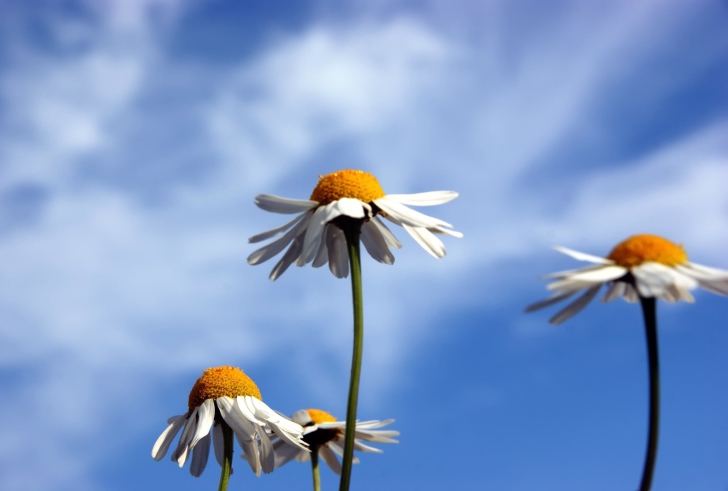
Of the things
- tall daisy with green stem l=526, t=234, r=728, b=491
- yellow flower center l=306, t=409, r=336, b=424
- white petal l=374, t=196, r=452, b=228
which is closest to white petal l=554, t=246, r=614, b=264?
tall daisy with green stem l=526, t=234, r=728, b=491

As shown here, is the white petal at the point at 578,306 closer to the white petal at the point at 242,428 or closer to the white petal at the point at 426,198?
the white petal at the point at 426,198

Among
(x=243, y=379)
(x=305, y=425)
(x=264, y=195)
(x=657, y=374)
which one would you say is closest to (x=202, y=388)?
(x=243, y=379)

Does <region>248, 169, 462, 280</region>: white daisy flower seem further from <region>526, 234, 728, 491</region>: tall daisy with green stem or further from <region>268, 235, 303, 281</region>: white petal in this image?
<region>526, 234, 728, 491</region>: tall daisy with green stem

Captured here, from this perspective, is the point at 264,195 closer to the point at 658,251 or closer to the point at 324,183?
the point at 324,183

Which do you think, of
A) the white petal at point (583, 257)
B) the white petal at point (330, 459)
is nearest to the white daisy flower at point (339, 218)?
the white petal at point (583, 257)

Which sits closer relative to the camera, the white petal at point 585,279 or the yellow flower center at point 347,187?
the white petal at point 585,279

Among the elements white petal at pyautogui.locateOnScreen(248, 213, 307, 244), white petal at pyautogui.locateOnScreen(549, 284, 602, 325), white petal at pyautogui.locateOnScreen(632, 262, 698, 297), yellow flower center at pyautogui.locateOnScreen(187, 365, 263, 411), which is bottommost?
white petal at pyautogui.locateOnScreen(632, 262, 698, 297)

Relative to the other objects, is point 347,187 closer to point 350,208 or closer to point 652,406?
point 350,208
